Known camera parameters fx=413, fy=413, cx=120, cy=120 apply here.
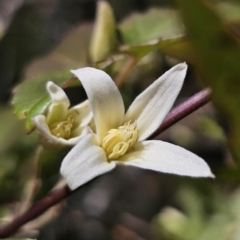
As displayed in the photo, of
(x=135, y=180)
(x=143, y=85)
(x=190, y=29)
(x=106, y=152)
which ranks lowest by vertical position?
(x=135, y=180)

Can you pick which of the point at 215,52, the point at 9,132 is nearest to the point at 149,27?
the point at 9,132

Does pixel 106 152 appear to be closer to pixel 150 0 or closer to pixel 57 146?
pixel 57 146

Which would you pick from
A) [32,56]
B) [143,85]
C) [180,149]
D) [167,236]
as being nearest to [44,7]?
[32,56]

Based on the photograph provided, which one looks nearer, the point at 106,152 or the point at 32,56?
the point at 106,152

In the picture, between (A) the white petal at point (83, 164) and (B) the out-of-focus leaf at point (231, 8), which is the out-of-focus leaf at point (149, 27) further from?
(A) the white petal at point (83, 164)

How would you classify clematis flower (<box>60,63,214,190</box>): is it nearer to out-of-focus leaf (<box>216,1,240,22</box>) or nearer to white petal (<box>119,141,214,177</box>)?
white petal (<box>119,141,214,177</box>)

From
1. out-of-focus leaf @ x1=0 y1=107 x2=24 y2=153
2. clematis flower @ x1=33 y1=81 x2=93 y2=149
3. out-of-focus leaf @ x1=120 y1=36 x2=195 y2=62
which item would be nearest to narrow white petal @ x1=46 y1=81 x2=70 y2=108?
clematis flower @ x1=33 y1=81 x2=93 y2=149
